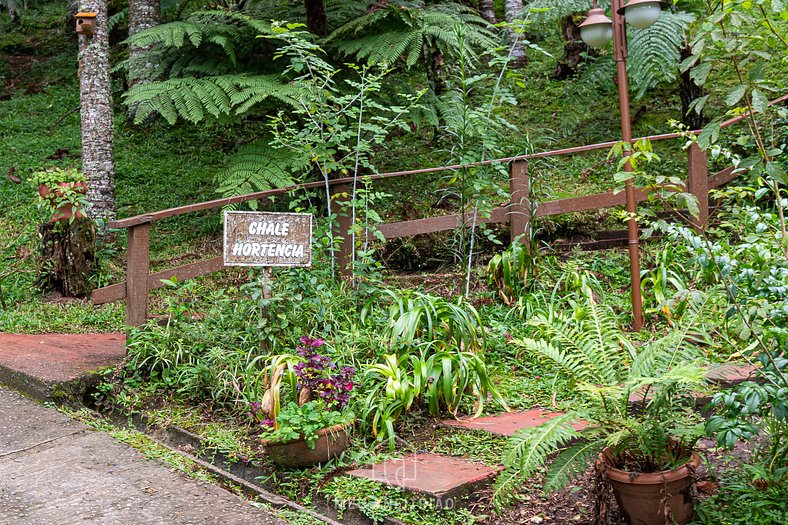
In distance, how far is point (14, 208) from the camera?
10.3m

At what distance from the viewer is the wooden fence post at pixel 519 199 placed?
22.2 feet

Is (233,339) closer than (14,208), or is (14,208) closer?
(233,339)

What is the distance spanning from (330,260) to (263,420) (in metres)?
2.34

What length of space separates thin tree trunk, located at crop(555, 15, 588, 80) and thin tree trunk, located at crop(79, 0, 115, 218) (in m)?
7.15

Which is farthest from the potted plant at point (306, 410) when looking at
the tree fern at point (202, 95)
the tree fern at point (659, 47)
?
the tree fern at point (659, 47)

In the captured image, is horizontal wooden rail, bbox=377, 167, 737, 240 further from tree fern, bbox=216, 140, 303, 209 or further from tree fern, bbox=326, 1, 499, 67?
tree fern, bbox=326, 1, 499, 67

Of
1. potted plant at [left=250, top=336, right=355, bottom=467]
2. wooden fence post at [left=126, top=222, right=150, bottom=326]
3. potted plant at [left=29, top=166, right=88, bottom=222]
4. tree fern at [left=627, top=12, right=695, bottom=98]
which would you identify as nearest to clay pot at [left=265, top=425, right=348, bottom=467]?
potted plant at [left=250, top=336, right=355, bottom=467]

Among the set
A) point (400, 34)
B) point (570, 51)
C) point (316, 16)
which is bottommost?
point (400, 34)

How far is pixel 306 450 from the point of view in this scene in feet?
13.1

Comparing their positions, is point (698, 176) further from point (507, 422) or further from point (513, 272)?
point (507, 422)

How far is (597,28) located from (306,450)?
3628 millimetres

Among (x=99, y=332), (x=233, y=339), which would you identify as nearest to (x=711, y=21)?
(x=233, y=339)

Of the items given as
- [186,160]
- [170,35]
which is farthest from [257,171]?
[186,160]

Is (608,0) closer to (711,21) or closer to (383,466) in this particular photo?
(711,21)
